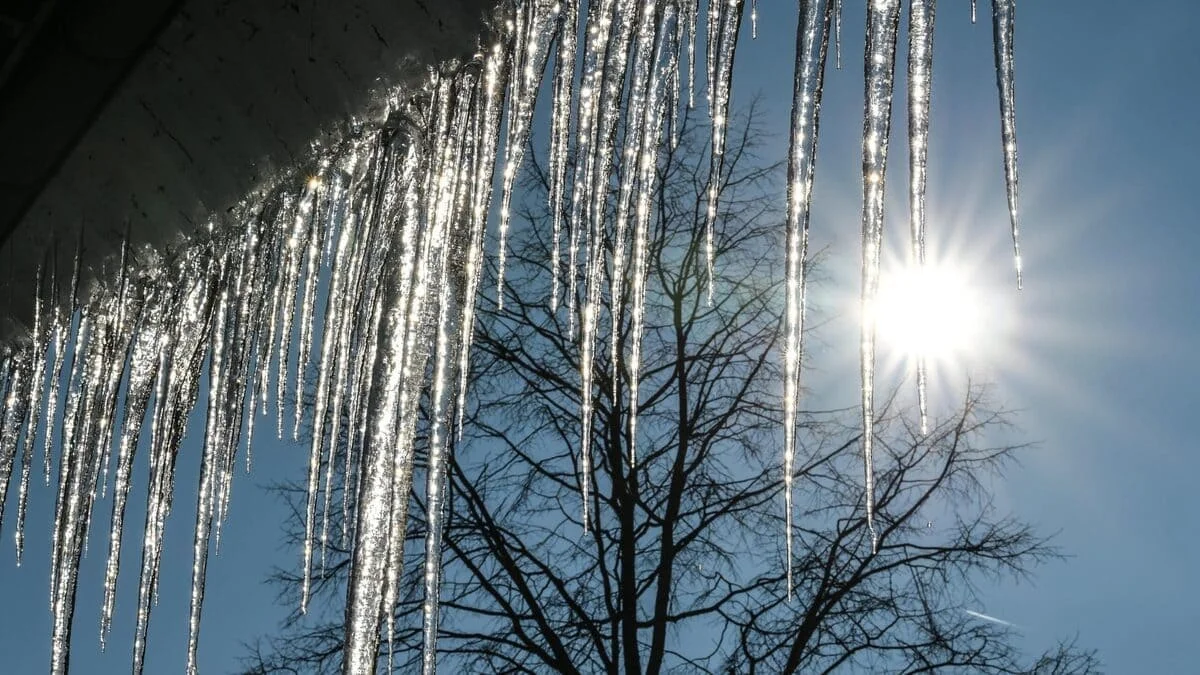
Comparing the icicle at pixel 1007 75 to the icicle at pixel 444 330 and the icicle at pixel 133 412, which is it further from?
the icicle at pixel 133 412

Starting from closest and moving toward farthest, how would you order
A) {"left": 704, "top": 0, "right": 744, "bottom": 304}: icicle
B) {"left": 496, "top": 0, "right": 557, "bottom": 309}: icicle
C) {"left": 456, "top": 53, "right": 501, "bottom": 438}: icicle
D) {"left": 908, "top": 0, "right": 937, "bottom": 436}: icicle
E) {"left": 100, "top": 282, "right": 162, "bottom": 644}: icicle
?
{"left": 908, "top": 0, "right": 937, "bottom": 436}: icicle, {"left": 704, "top": 0, "right": 744, "bottom": 304}: icicle, {"left": 496, "top": 0, "right": 557, "bottom": 309}: icicle, {"left": 456, "top": 53, "right": 501, "bottom": 438}: icicle, {"left": 100, "top": 282, "right": 162, "bottom": 644}: icicle

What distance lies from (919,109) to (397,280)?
3.89 ft

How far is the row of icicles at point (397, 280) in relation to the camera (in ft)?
4.63

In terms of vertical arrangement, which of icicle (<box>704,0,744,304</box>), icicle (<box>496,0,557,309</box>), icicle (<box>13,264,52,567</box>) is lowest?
icicle (<box>13,264,52,567</box>)

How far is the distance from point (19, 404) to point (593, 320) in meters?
1.62

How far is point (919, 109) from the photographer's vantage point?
132 cm

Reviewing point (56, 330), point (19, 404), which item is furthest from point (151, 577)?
point (56, 330)

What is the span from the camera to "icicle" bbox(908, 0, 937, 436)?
128 centimetres

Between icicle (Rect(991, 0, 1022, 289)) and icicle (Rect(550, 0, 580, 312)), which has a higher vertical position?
icicle (Rect(550, 0, 580, 312))

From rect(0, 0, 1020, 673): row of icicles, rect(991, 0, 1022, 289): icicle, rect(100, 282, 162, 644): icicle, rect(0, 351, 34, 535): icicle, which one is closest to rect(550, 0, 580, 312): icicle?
rect(0, 0, 1020, 673): row of icicles

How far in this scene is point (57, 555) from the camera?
2.36m

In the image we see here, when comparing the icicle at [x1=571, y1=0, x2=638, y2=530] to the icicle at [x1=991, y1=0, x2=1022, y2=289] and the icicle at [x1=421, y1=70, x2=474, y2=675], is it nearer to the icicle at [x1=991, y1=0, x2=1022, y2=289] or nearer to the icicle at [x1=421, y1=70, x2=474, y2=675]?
the icicle at [x1=421, y1=70, x2=474, y2=675]

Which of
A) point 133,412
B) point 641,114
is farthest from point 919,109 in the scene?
point 133,412

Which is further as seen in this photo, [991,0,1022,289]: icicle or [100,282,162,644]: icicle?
[100,282,162,644]: icicle
